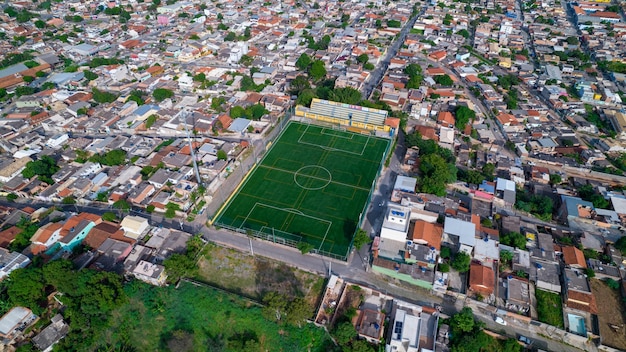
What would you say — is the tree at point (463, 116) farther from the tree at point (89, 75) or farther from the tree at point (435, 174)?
the tree at point (89, 75)

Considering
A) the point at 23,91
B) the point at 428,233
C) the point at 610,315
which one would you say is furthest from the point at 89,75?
the point at 610,315

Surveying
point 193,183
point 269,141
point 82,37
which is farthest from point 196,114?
point 82,37

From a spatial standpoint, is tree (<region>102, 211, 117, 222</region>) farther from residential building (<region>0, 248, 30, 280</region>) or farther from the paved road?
the paved road

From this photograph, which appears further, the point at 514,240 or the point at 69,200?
the point at 69,200

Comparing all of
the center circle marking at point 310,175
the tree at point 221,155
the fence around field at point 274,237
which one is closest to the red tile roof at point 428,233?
the fence around field at point 274,237

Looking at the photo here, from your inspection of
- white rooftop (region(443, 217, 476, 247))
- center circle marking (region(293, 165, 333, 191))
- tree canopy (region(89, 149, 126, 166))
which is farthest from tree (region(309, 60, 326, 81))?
white rooftop (region(443, 217, 476, 247))

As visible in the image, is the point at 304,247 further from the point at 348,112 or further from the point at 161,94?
the point at 161,94
